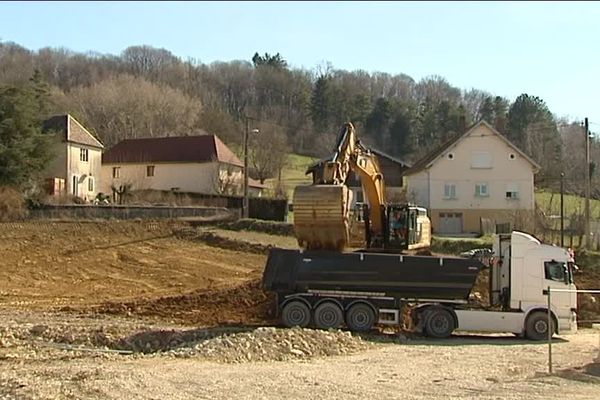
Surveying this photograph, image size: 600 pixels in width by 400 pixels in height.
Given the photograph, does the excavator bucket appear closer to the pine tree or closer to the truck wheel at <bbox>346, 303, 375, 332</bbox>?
the truck wheel at <bbox>346, 303, 375, 332</bbox>

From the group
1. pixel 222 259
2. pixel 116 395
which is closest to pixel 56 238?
pixel 222 259

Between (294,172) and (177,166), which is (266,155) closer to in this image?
(294,172)

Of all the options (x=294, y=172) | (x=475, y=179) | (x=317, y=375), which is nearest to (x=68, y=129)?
(x=475, y=179)

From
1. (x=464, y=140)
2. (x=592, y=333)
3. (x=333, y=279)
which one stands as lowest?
(x=592, y=333)

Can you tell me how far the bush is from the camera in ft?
155

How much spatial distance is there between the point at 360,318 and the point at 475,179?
38763 millimetres

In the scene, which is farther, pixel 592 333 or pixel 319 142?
pixel 319 142

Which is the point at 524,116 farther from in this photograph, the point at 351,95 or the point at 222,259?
the point at 222,259

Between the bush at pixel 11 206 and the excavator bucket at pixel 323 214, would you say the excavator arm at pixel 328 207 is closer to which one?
the excavator bucket at pixel 323 214

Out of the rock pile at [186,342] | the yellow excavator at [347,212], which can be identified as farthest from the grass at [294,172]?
the rock pile at [186,342]

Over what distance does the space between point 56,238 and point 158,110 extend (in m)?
47.7

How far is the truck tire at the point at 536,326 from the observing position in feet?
73.4

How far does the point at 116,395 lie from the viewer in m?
13.1

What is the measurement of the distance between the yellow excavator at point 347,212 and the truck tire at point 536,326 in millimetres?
4157
